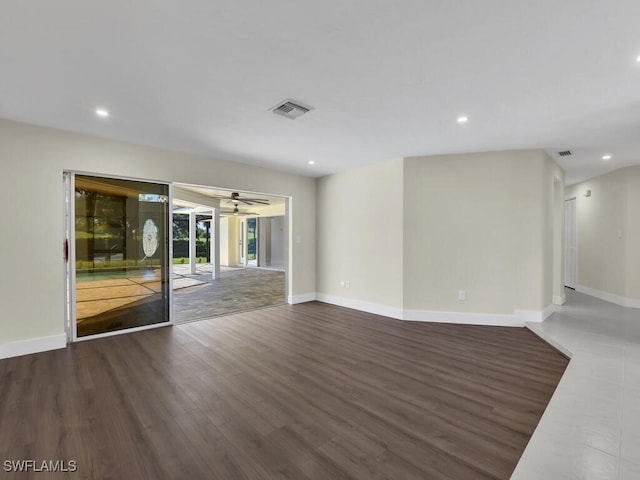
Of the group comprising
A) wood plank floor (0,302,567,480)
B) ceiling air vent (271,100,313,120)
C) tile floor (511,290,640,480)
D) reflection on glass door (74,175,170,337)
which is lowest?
wood plank floor (0,302,567,480)

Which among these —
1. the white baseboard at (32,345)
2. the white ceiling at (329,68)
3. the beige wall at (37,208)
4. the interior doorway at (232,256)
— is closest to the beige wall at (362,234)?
the interior doorway at (232,256)

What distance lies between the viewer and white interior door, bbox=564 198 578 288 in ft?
22.1

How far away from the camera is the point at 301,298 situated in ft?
19.9

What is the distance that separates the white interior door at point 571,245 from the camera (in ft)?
22.1

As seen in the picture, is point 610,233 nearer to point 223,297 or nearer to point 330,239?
point 330,239

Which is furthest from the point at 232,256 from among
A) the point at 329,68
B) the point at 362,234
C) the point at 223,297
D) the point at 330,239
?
the point at 329,68

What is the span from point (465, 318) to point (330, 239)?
286 centimetres

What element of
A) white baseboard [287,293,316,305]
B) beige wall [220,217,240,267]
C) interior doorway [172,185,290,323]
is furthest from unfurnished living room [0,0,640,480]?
beige wall [220,217,240,267]

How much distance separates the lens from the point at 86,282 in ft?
12.6

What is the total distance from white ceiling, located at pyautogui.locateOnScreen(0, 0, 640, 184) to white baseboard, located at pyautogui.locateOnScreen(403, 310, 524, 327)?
260 cm

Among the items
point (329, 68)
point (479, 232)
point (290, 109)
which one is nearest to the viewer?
point (329, 68)

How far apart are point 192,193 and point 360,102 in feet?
23.4

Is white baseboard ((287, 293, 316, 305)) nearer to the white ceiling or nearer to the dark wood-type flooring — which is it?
the dark wood-type flooring

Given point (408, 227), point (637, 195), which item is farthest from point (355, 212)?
point (637, 195)
